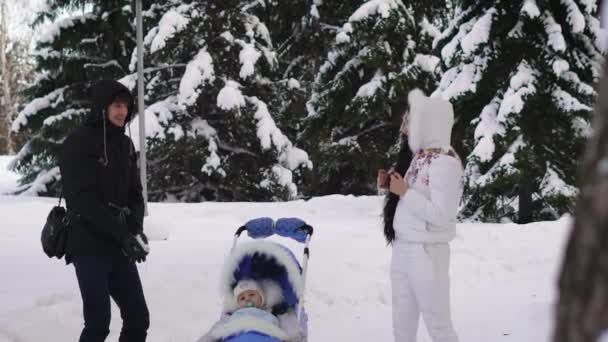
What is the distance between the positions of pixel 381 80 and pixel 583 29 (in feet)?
18.5

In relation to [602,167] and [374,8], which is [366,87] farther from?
[602,167]

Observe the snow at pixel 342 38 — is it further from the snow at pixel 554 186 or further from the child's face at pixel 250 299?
the child's face at pixel 250 299

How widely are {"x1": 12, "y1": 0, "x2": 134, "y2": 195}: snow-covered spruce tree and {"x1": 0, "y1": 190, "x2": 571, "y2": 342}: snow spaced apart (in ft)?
23.4

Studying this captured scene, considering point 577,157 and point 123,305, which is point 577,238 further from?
point 577,157

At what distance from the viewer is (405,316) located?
13.2 feet

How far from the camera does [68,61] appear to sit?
58.7 feet

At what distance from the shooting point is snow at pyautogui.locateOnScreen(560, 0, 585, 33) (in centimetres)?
1071

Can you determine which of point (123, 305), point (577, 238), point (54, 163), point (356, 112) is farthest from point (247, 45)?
point (577, 238)

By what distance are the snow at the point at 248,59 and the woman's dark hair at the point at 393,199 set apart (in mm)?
10822

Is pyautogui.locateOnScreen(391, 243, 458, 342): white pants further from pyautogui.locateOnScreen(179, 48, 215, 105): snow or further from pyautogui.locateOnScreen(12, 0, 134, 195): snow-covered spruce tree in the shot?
pyautogui.locateOnScreen(12, 0, 134, 195): snow-covered spruce tree

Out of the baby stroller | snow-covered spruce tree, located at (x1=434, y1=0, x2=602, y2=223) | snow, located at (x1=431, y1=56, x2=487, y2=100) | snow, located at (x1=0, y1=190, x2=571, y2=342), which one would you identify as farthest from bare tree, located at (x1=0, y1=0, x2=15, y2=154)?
the baby stroller

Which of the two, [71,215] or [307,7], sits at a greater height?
[307,7]

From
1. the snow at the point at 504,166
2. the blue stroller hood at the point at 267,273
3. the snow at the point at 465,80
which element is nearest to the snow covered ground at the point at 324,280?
the snow at the point at 504,166

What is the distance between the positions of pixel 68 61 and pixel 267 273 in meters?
15.2
